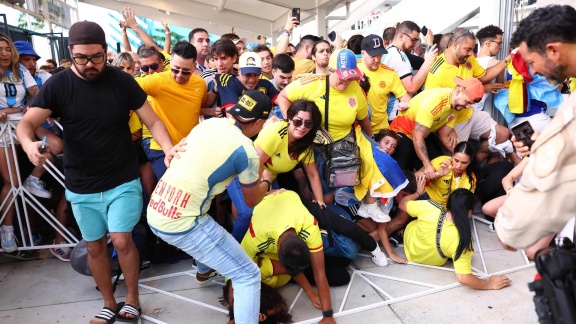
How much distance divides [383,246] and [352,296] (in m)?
0.94

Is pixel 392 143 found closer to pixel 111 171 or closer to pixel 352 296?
pixel 352 296

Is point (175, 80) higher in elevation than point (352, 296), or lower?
higher

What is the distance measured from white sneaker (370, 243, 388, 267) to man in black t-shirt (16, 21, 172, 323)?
1.97 metres

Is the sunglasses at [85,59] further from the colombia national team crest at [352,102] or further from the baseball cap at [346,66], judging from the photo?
the colombia national team crest at [352,102]

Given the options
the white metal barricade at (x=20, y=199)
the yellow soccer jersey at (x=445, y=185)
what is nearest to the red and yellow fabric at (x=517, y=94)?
the yellow soccer jersey at (x=445, y=185)

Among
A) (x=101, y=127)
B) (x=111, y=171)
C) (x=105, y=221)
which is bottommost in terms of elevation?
(x=105, y=221)

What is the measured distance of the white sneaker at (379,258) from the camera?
376 centimetres

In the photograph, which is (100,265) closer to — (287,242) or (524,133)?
(287,242)

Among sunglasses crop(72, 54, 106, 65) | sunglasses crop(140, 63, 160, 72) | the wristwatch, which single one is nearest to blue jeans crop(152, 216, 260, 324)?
the wristwatch

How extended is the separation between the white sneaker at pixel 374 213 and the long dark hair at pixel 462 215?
0.62 m

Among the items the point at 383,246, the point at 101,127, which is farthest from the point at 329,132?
the point at 101,127

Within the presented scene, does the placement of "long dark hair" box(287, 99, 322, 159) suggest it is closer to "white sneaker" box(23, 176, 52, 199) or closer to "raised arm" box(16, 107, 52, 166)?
"raised arm" box(16, 107, 52, 166)

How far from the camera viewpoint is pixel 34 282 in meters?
3.52

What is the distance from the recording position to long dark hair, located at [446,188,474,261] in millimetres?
3328
